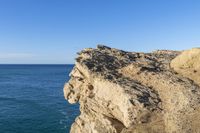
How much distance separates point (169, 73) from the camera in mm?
36469

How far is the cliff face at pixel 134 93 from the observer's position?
29000mm

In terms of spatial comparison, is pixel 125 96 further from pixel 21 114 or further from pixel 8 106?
pixel 8 106

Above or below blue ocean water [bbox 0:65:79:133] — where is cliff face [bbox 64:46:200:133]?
above

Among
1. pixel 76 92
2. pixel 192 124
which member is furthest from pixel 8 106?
pixel 192 124

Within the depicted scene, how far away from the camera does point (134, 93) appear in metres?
31.0

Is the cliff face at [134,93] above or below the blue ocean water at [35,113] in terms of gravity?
above

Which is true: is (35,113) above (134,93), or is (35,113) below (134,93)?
below

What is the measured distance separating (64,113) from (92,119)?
3951 centimetres

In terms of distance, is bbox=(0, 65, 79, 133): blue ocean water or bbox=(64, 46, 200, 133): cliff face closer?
bbox=(64, 46, 200, 133): cliff face

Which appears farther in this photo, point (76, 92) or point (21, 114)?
point (21, 114)

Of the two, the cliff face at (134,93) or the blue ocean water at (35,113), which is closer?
the cliff face at (134,93)

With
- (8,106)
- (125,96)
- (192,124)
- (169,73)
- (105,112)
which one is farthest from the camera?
(8,106)

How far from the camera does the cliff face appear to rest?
29000mm

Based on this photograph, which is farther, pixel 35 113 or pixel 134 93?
pixel 35 113
